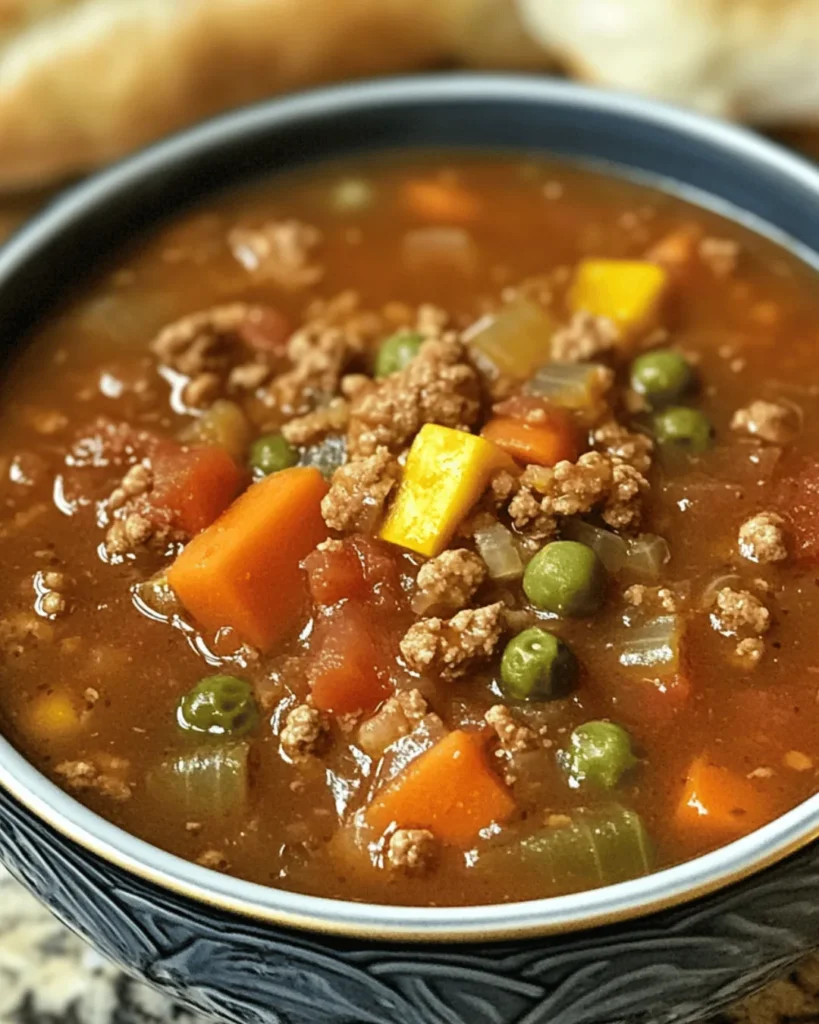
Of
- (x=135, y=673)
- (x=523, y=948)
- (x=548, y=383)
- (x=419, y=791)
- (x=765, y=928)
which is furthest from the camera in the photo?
(x=548, y=383)

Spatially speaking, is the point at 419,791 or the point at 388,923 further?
the point at 419,791

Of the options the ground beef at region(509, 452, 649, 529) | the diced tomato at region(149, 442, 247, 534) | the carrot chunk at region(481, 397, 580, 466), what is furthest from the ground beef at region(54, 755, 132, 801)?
the carrot chunk at region(481, 397, 580, 466)

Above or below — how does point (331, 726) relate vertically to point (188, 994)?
above

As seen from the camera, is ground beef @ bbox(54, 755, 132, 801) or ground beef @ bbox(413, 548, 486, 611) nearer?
ground beef @ bbox(54, 755, 132, 801)

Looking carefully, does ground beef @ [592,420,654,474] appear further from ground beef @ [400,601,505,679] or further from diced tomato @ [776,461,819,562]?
ground beef @ [400,601,505,679]

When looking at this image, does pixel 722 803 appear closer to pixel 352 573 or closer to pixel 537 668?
pixel 537 668

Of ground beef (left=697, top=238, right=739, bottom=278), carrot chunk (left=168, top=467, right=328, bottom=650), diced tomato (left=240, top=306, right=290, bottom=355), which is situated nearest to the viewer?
carrot chunk (left=168, top=467, right=328, bottom=650)

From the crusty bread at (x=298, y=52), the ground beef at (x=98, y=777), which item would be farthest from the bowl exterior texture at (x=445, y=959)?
the crusty bread at (x=298, y=52)

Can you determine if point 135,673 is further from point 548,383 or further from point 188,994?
point 548,383

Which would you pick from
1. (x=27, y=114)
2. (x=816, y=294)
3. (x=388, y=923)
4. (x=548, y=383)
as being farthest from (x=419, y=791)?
(x=27, y=114)
